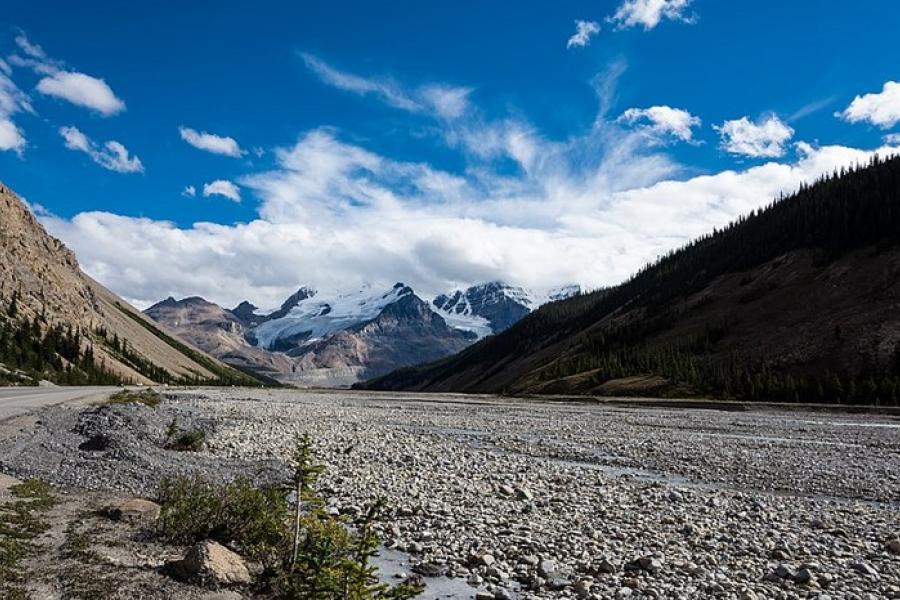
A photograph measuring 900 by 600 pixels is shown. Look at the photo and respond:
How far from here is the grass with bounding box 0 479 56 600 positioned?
10.9 metres

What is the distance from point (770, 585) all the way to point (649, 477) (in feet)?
46.2

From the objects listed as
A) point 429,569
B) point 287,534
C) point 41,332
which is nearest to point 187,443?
point 287,534

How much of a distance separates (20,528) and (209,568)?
5778 mm

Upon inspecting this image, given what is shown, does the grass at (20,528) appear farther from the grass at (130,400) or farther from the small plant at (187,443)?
the grass at (130,400)

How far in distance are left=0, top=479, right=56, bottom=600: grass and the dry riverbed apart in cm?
120

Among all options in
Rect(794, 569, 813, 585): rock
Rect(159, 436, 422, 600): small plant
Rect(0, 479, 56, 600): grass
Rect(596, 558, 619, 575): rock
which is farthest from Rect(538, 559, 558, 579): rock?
Rect(0, 479, 56, 600): grass

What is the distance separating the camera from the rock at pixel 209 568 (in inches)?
455

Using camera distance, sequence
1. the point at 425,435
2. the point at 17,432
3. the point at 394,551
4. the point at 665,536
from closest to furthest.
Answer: the point at 394,551
the point at 665,536
the point at 17,432
the point at 425,435

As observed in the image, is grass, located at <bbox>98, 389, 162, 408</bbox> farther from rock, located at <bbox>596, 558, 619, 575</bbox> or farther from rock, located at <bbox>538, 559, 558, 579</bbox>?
rock, located at <bbox>596, 558, 619, 575</bbox>

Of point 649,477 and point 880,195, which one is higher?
point 880,195

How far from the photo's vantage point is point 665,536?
16125 mm

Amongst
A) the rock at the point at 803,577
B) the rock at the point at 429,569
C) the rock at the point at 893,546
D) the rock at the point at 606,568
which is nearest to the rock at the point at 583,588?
the rock at the point at 606,568

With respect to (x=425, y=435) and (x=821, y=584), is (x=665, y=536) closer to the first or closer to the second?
(x=821, y=584)

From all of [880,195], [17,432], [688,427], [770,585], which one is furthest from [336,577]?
[880,195]
